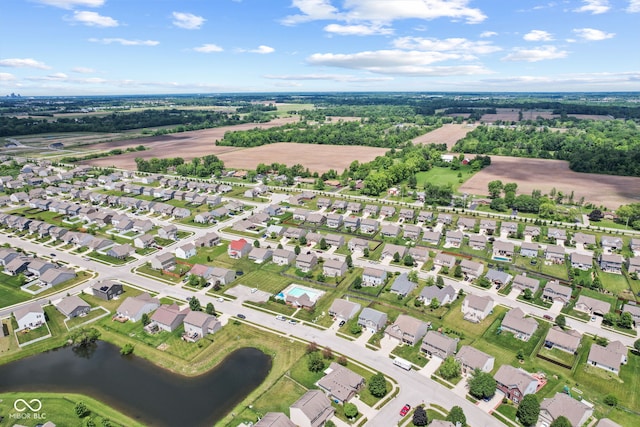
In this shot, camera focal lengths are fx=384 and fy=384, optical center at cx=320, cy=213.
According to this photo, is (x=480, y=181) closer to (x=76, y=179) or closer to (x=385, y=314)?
(x=385, y=314)

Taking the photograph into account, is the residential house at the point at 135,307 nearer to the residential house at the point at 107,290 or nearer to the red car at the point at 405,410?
the residential house at the point at 107,290

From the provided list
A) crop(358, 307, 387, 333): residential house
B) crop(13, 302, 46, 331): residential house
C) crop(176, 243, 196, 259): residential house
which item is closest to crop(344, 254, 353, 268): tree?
crop(358, 307, 387, 333): residential house

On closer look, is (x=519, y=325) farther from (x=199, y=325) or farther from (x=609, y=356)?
(x=199, y=325)

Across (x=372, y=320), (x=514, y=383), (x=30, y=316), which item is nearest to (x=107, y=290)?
(x=30, y=316)

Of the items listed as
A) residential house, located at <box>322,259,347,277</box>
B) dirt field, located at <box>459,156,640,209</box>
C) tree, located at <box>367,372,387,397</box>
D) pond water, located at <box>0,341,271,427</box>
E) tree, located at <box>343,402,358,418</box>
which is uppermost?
dirt field, located at <box>459,156,640,209</box>

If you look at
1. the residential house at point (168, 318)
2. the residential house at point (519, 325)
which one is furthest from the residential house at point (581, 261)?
the residential house at point (168, 318)

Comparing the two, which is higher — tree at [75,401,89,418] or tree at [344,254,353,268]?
tree at [344,254,353,268]

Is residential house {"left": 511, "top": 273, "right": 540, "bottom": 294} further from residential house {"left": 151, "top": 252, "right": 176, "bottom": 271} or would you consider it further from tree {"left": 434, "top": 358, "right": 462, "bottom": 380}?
residential house {"left": 151, "top": 252, "right": 176, "bottom": 271}
